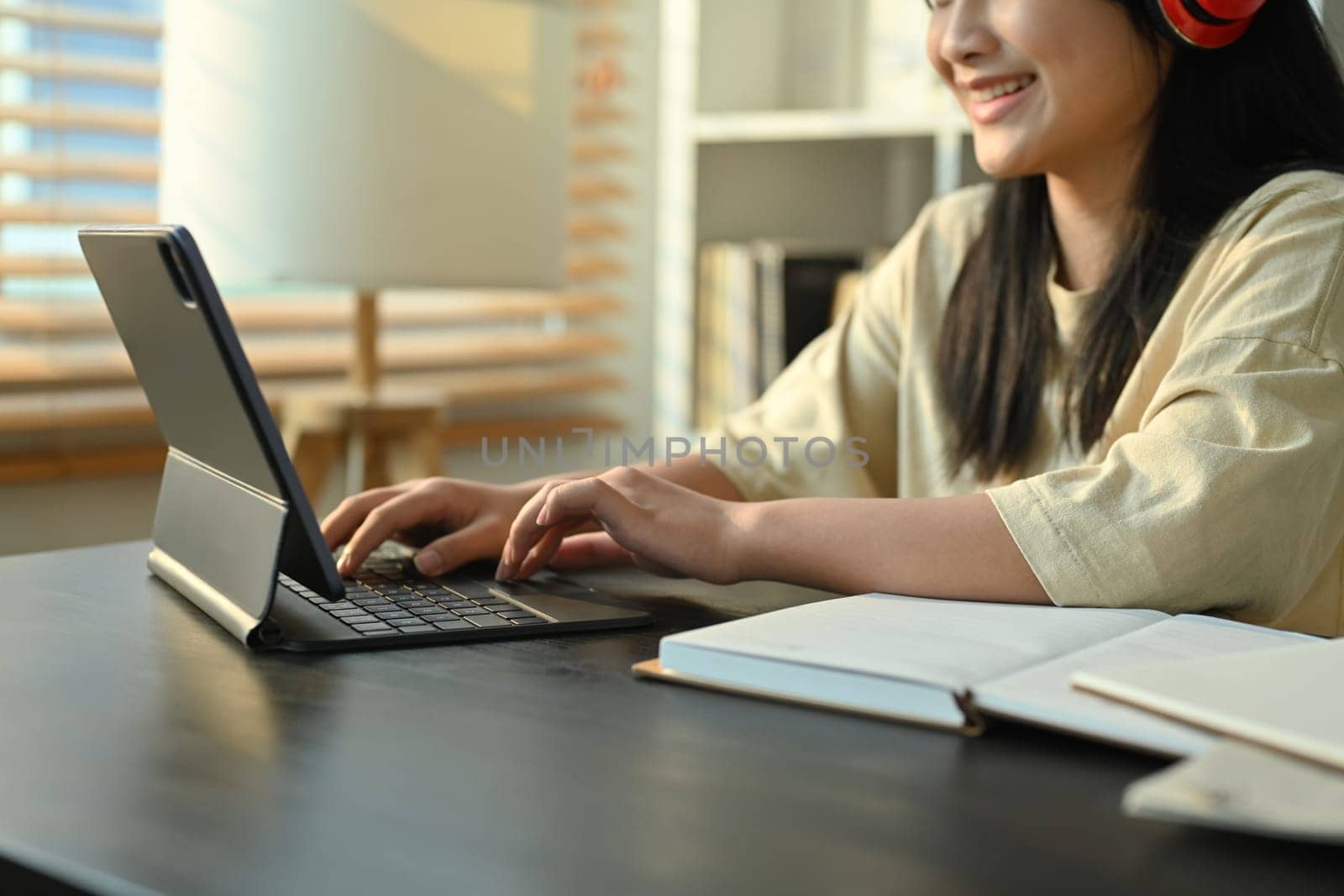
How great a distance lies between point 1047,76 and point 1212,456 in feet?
1.42

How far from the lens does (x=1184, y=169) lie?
1225mm

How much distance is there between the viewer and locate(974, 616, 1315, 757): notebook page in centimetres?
57

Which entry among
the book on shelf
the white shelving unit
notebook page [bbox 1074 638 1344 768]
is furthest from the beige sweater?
the white shelving unit

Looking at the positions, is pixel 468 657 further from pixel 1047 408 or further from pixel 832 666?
pixel 1047 408

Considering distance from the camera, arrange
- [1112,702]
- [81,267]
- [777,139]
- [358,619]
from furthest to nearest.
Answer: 1. [777,139]
2. [81,267]
3. [358,619]
4. [1112,702]

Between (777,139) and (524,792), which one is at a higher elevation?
(777,139)

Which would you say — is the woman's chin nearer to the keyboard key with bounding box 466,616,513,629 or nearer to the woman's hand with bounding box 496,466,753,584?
the woman's hand with bounding box 496,466,753,584

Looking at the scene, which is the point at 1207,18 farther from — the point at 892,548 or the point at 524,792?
the point at 524,792

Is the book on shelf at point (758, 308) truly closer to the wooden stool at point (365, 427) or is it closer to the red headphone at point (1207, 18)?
the wooden stool at point (365, 427)

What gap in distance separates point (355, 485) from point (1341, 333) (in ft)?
4.36

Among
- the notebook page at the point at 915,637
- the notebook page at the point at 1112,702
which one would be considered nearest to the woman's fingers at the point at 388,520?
the notebook page at the point at 915,637

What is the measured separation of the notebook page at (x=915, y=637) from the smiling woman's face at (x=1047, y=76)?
1.77ft

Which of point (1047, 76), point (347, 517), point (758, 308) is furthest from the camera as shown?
point (758, 308)

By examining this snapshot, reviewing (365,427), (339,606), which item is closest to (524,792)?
(339,606)
